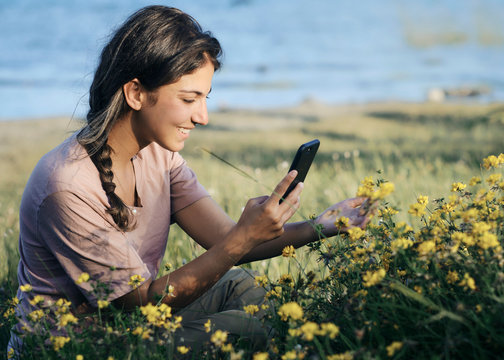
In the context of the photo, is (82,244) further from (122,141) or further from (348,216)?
(348,216)

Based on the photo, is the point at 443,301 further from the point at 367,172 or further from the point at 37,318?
the point at 367,172

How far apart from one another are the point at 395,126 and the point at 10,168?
7.69 meters

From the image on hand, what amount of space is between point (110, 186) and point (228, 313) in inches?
32.4

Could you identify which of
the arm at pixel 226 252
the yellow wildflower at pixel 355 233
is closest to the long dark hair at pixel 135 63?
the arm at pixel 226 252

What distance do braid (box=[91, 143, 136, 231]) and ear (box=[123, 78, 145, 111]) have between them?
0.26 meters

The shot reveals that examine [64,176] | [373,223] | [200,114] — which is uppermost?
[200,114]

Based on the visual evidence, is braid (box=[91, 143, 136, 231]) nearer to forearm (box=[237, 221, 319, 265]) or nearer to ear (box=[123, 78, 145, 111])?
ear (box=[123, 78, 145, 111])

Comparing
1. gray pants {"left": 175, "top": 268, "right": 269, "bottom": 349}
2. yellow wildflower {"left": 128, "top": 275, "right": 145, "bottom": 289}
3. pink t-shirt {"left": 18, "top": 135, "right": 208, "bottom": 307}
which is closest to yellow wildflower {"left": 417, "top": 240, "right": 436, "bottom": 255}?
gray pants {"left": 175, "top": 268, "right": 269, "bottom": 349}

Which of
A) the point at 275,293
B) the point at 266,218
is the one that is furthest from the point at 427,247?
the point at 266,218

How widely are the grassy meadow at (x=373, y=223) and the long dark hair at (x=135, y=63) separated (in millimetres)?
638

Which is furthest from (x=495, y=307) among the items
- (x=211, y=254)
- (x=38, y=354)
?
(x=38, y=354)

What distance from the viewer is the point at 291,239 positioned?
289 centimetres

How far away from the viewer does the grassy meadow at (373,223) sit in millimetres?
1809

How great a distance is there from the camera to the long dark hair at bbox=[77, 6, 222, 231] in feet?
8.57
